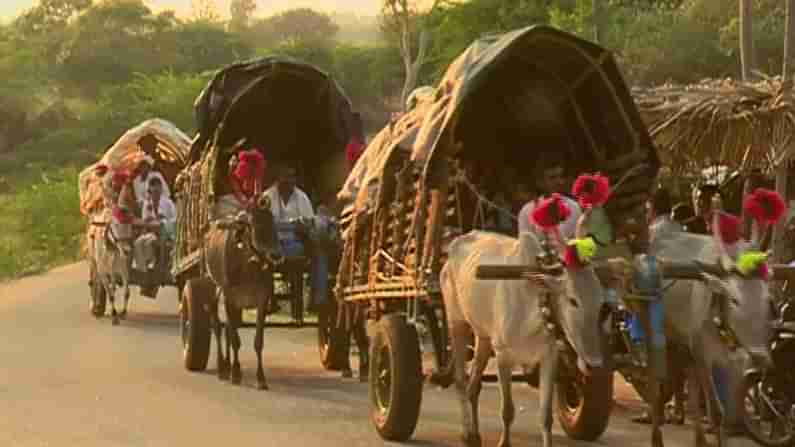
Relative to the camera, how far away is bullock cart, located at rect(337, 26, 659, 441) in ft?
37.1

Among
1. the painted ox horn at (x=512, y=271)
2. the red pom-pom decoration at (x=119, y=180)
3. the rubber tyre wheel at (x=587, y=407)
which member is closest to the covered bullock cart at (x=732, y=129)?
the rubber tyre wheel at (x=587, y=407)

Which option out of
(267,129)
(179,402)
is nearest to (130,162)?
(267,129)

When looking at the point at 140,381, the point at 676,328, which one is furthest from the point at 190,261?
the point at 676,328

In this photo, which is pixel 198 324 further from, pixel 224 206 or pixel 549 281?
pixel 549 281

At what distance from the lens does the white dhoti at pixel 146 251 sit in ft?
74.3

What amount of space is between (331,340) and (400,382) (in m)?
4.93

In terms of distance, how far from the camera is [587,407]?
1134 centimetres

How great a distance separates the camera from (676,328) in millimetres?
10328

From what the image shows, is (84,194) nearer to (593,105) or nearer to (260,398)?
(260,398)

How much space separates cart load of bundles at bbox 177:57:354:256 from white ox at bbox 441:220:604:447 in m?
5.46

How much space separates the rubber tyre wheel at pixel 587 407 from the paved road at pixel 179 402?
5.3 inches

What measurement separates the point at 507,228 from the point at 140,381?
4.61 meters

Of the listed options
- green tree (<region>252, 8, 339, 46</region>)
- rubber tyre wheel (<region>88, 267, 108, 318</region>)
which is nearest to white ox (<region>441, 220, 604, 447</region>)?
rubber tyre wheel (<region>88, 267, 108, 318</region>)

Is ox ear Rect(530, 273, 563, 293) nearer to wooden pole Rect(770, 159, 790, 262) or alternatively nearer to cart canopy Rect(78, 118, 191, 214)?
wooden pole Rect(770, 159, 790, 262)
